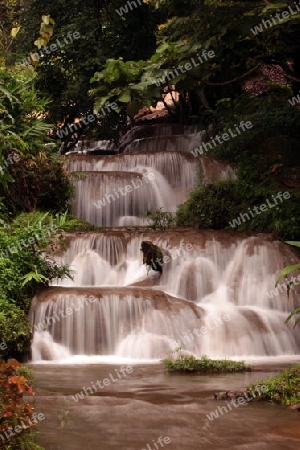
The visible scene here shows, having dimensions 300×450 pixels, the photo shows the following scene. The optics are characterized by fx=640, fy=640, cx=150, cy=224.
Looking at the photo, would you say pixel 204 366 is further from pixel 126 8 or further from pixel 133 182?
pixel 126 8

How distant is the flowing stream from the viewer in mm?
5262

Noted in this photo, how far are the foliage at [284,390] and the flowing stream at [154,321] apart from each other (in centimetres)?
20

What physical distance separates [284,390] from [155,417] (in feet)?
4.97

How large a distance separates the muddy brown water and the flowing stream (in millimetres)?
13

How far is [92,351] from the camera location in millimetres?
10391

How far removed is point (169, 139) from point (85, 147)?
532cm

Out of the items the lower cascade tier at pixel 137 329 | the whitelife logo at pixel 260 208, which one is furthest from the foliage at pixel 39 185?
the lower cascade tier at pixel 137 329

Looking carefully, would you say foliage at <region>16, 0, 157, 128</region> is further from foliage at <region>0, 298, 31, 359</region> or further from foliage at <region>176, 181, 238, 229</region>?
foliage at <region>0, 298, 31, 359</region>

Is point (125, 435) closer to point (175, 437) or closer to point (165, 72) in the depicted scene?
point (175, 437)

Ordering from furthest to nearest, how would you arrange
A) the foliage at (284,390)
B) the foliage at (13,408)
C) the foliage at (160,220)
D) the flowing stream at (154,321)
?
1. the foliage at (160,220)
2. the foliage at (284,390)
3. the flowing stream at (154,321)
4. the foliage at (13,408)

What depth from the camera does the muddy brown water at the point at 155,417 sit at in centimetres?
477

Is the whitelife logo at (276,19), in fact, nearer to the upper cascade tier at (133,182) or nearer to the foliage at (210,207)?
the foliage at (210,207)

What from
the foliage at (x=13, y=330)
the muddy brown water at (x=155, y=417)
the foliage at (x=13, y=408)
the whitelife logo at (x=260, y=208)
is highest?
the whitelife logo at (x=260, y=208)

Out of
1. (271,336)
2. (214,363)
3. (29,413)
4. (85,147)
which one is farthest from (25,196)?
(29,413)
